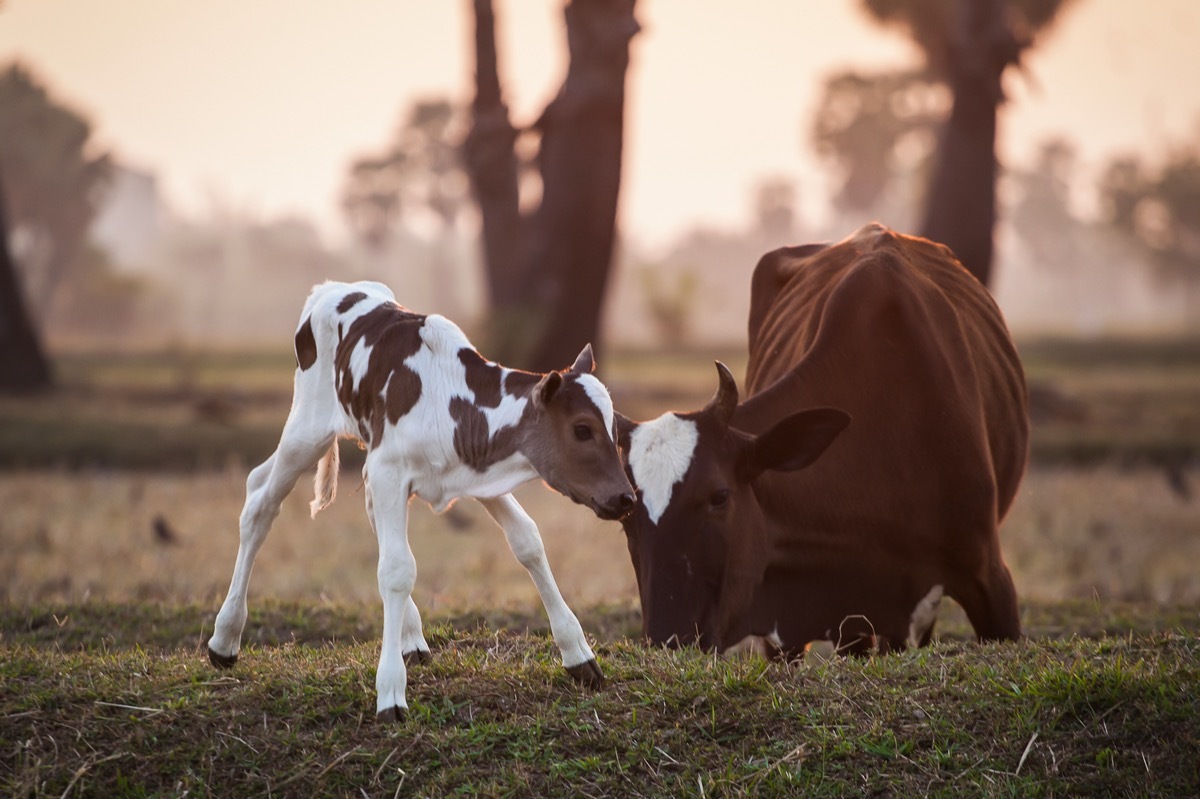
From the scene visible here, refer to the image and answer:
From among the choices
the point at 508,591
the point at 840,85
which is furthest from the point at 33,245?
the point at 508,591

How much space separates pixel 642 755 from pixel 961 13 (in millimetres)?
15187

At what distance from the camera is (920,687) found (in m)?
5.23

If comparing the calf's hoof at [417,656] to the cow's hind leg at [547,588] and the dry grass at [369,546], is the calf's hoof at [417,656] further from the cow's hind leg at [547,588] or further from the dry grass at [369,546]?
A: the dry grass at [369,546]

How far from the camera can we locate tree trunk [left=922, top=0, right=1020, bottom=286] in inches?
702

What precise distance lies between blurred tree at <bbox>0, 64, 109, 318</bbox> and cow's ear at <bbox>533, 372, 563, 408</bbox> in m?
50.1

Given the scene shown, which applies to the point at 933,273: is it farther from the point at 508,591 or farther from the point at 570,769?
the point at 570,769

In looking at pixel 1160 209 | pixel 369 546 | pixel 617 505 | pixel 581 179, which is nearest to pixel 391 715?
pixel 617 505

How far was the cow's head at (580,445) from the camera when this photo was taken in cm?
468

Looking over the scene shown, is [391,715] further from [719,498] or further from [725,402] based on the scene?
[725,402]

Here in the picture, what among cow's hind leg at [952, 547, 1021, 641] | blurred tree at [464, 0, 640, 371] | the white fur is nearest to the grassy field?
cow's hind leg at [952, 547, 1021, 641]

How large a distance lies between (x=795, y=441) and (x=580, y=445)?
1652 millimetres

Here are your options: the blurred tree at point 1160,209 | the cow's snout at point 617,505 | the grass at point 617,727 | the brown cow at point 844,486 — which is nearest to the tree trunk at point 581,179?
the brown cow at point 844,486

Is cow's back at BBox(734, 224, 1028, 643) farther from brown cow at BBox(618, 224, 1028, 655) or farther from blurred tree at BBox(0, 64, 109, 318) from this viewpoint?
blurred tree at BBox(0, 64, 109, 318)

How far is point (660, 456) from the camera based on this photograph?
5781mm
